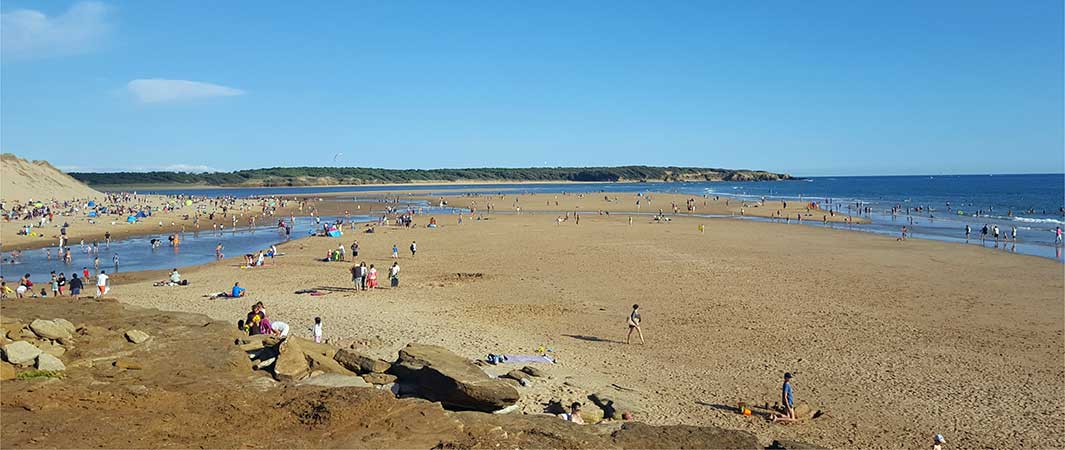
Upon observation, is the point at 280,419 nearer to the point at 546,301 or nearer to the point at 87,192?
the point at 546,301

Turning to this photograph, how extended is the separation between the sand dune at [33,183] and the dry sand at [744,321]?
60688 millimetres

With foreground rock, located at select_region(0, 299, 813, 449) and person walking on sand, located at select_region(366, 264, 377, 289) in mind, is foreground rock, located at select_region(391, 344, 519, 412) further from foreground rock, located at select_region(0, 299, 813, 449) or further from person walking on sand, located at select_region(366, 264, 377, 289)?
person walking on sand, located at select_region(366, 264, 377, 289)

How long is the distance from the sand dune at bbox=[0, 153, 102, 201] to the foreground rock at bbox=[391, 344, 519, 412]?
79.6m

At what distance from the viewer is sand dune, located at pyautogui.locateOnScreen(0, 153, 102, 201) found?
76.0m

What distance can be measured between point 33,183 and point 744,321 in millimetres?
92642

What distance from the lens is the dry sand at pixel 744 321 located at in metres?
11.9

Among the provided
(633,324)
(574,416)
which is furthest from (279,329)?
(633,324)

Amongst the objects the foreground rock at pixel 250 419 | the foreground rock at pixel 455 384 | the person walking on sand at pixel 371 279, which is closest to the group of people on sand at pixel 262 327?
the foreground rock at pixel 250 419

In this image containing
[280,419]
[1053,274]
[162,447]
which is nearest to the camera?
[162,447]

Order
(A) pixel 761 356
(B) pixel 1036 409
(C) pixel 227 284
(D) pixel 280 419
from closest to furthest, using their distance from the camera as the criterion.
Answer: (D) pixel 280 419 → (B) pixel 1036 409 → (A) pixel 761 356 → (C) pixel 227 284

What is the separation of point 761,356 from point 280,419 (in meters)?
10.6

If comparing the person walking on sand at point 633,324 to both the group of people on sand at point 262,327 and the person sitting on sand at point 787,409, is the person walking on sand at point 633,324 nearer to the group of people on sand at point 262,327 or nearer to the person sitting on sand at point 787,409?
the person sitting on sand at point 787,409

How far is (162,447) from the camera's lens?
25.2 ft

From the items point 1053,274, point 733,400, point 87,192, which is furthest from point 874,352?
point 87,192
